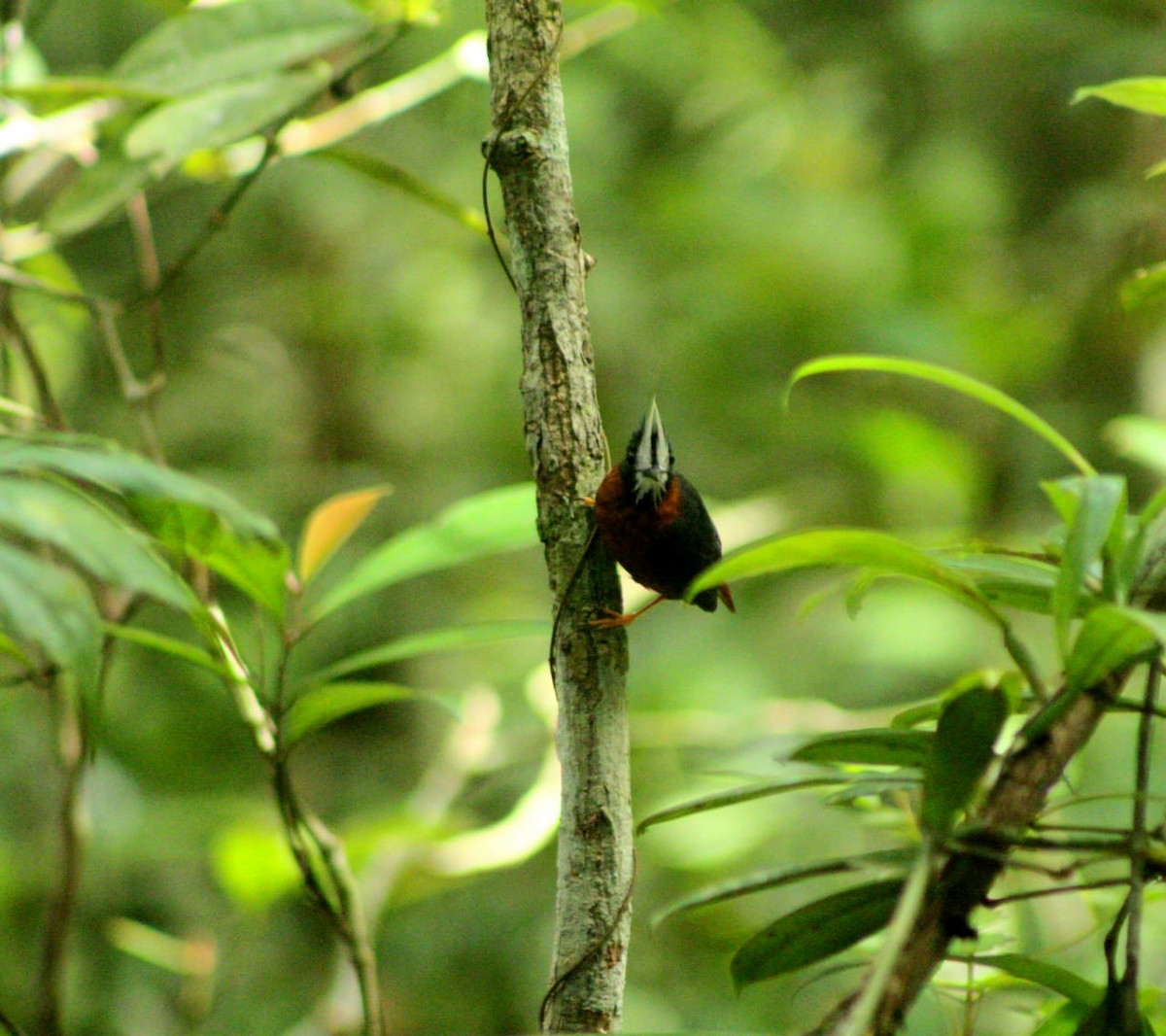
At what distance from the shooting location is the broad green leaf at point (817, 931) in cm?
79

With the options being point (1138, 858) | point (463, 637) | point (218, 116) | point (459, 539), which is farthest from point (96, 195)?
point (1138, 858)

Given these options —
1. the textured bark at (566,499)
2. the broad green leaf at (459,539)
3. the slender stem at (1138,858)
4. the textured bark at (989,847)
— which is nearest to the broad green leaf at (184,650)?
the broad green leaf at (459,539)

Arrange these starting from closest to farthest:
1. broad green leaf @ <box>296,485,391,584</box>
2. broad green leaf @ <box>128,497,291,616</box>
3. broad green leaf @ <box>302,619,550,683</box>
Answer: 1. broad green leaf @ <box>128,497,291,616</box>
2. broad green leaf @ <box>302,619,550,683</box>
3. broad green leaf @ <box>296,485,391,584</box>

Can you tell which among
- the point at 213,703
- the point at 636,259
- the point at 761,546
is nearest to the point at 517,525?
the point at 761,546

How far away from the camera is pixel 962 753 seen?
0.70 m

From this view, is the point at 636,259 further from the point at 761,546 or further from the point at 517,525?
the point at 761,546

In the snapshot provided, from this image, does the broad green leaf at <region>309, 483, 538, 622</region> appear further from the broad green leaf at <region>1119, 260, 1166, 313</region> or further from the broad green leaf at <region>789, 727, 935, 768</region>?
the broad green leaf at <region>1119, 260, 1166, 313</region>

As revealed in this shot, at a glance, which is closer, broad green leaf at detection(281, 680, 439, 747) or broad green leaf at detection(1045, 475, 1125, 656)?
broad green leaf at detection(1045, 475, 1125, 656)

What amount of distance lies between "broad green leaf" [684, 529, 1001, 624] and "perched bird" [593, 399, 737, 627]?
0.36m

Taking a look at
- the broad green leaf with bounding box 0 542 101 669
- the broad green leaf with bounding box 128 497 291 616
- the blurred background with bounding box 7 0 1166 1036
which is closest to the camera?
the broad green leaf with bounding box 0 542 101 669

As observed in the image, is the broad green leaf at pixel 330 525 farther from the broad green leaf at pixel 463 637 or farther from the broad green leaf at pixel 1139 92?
the broad green leaf at pixel 1139 92

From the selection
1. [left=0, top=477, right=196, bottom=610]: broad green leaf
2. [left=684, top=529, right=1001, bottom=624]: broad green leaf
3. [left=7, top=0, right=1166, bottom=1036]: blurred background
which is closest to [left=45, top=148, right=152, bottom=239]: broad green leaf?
[left=0, top=477, right=196, bottom=610]: broad green leaf

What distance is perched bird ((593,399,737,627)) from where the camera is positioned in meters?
1.21

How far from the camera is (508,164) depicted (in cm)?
96
